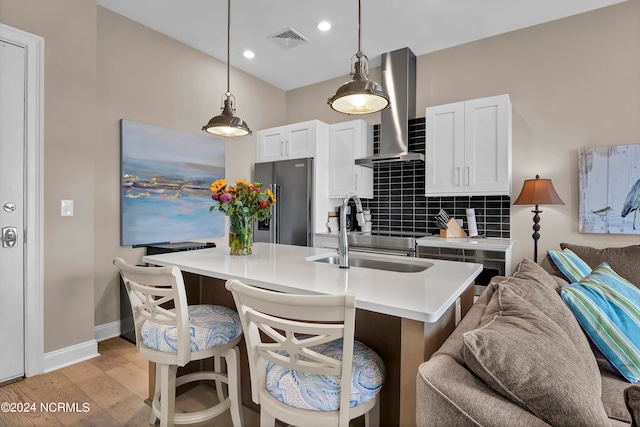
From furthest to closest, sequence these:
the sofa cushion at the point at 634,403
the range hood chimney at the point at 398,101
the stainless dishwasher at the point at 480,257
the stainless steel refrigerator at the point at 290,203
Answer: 1. the stainless steel refrigerator at the point at 290,203
2. the range hood chimney at the point at 398,101
3. the stainless dishwasher at the point at 480,257
4. the sofa cushion at the point at 634,403

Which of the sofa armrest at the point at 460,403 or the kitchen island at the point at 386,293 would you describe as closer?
the sofa armrest at the point at 460,403

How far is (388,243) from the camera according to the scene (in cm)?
335

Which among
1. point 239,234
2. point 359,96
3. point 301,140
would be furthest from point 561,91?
point 239,234

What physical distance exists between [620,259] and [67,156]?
157 inches

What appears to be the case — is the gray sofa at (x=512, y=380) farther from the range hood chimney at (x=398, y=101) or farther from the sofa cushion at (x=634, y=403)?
the range hood chimney at (x=398, y=101)

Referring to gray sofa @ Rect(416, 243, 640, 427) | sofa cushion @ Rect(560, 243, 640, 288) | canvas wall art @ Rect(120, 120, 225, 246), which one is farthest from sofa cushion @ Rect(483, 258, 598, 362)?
canvas wall art @ Rect(120, 120, 225, 246)

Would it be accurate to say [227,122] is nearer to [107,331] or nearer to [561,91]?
[107,331]

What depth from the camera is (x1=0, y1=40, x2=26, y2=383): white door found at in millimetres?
2127

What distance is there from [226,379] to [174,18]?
3.15 metres

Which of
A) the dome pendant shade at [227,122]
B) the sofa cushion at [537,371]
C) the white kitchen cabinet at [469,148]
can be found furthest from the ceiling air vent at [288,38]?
the sofa cushion at [537,371]

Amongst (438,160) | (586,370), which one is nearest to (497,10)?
(438,160)

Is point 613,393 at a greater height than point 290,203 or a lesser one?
lesser

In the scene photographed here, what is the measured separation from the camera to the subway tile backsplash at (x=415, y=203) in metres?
3.36

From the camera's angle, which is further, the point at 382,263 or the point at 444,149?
the point at 444,149
